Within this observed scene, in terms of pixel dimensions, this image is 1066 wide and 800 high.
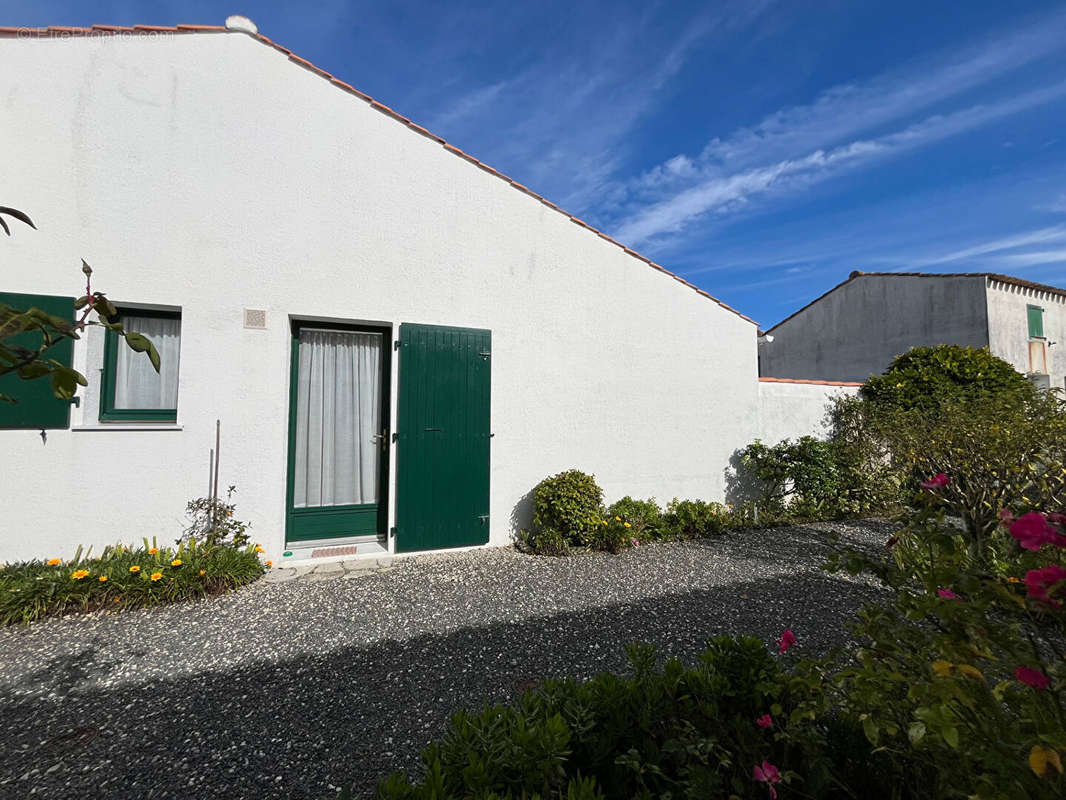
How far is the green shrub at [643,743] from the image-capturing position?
4.15ft

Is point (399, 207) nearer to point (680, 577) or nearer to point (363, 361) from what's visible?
point (363, 361)

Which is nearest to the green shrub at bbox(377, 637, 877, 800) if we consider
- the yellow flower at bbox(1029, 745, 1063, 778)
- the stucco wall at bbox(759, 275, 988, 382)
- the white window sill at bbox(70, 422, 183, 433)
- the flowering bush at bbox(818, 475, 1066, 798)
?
the flowering bush at bbox(818, 475, 1066, 798)

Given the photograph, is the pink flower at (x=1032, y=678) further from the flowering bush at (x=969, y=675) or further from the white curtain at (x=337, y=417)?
the white curtain at (x=337, y=417)

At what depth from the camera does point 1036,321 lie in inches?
490

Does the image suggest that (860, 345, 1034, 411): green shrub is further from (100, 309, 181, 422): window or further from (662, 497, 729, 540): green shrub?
(100, 309, 181, 422): window

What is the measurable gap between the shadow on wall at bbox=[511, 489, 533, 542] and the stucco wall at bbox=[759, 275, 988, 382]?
12.0m

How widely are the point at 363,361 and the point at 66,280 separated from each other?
8.45 ft

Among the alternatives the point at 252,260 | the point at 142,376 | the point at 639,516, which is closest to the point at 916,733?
the point at 639,516

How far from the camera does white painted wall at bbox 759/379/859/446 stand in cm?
693

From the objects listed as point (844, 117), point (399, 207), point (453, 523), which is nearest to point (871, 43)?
point (844, 117)

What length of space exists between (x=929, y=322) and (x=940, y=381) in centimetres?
641

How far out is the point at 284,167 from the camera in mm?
4797

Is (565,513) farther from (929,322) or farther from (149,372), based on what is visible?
(929,322)

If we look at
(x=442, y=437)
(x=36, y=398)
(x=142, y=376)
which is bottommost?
(x=442, y=437)
